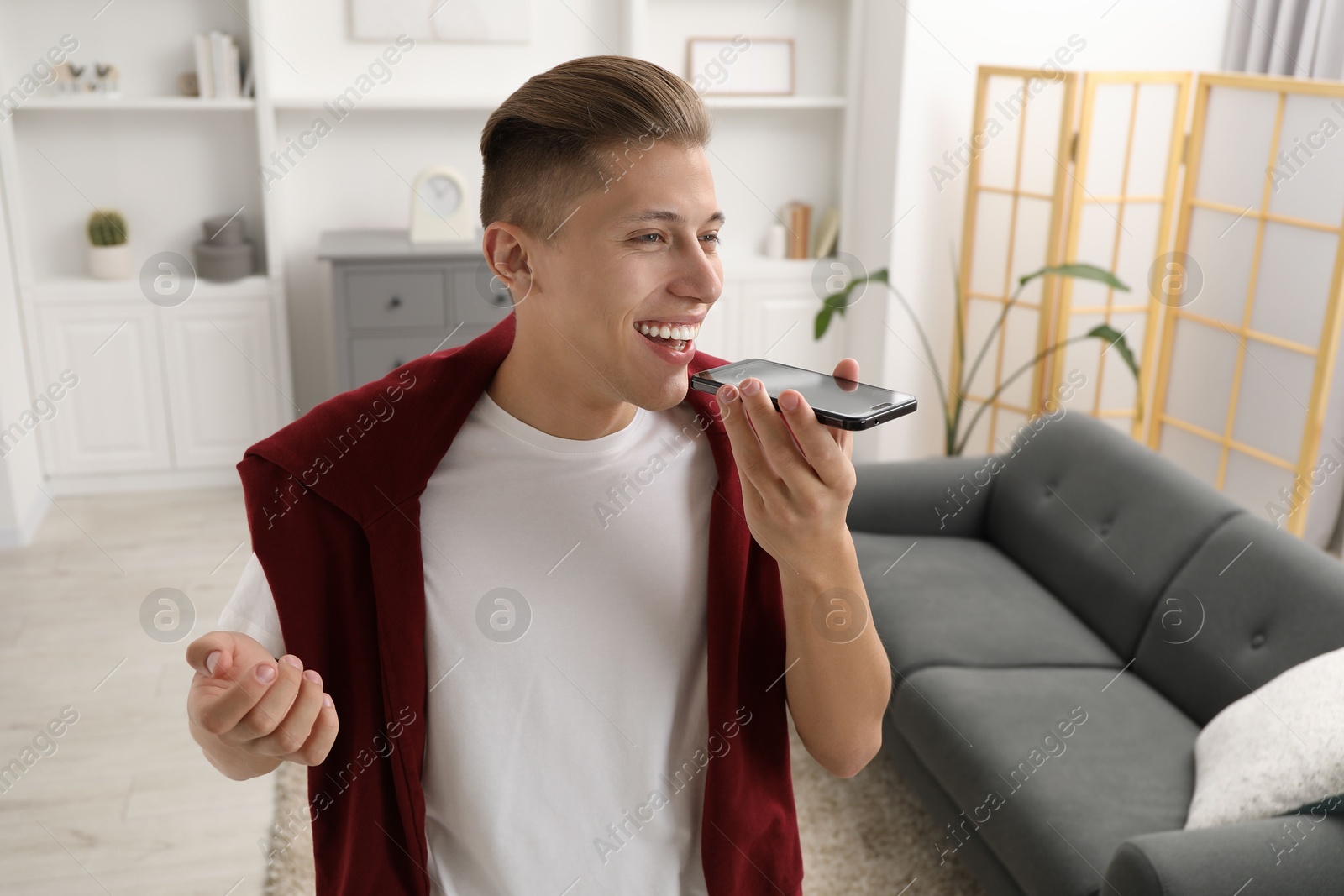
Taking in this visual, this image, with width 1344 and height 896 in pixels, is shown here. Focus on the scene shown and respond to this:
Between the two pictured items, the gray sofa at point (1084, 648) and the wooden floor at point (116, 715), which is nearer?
the gray sofa at point (1084, 648)

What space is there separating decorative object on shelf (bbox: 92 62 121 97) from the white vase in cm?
58

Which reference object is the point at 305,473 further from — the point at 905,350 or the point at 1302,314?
the point at 905,350

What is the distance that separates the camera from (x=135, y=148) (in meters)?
4.41

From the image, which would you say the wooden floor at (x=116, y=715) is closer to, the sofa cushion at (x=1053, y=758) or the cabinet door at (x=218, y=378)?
the cabinet door at (x=218, y=378)

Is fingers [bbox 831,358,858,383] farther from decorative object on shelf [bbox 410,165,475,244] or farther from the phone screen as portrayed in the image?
decorative object on shelf [bbox 410,165,475,244]

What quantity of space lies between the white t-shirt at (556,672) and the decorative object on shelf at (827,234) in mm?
3798

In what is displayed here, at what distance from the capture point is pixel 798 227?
484cm

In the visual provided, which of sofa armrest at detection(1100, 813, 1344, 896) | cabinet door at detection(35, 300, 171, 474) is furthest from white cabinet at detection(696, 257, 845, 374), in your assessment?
sofa armrest at detection(1100, 813, 1344, 896)

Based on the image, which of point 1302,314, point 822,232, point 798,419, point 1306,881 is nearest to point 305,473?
point 798,419

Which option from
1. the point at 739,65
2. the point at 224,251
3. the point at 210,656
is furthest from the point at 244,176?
the point at 210,656

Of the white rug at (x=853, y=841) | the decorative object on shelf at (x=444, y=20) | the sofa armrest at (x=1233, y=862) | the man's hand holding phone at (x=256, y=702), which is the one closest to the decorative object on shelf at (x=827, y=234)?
the decorative object on shelf at (x=444, y=20)

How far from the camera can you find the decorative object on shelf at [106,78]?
13.9 feet

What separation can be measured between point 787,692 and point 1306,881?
106cm

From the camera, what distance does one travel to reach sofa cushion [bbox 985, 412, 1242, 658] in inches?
104
